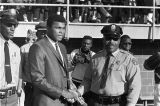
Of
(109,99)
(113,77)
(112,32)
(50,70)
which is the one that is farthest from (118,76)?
(50,70)

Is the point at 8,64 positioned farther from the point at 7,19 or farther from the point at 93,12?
the point at 93,12

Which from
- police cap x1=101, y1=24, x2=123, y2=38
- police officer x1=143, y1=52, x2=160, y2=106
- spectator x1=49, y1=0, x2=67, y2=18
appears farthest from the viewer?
spectator x1=49, y1=0, x2=67, y2=18

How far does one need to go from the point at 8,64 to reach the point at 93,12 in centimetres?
720

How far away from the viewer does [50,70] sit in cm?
685

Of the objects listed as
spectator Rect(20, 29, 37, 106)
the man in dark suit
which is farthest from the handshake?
spectator Rect(20, 29, 37, 106)

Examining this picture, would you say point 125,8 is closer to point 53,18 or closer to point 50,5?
point 50,5

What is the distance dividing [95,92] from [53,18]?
131cm

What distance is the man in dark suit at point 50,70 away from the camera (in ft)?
22.2

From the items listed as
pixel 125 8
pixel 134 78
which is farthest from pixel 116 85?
pixel 125 8

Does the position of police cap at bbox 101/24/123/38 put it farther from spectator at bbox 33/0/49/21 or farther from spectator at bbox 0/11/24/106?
spectator at bbox 33/0/49/21

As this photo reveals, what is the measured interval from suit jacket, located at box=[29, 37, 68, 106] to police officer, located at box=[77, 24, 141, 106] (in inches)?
31.7

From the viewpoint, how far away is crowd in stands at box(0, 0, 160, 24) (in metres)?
14.9

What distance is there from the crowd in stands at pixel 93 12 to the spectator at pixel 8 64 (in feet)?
20.1

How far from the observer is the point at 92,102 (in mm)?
7879
